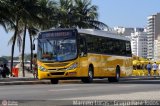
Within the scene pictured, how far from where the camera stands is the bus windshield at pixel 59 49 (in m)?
31.8

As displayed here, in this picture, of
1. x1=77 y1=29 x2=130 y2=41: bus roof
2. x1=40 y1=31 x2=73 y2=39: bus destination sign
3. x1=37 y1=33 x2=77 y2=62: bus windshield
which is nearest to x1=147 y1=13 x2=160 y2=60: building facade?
x1=77 y1=29 x2=130 y2=41: bus roof

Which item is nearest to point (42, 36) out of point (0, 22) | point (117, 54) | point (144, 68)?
point (117, 54)

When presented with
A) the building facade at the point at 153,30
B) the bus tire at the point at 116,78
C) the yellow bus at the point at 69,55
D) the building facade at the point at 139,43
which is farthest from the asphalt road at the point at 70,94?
the building facade at the point at 139,43

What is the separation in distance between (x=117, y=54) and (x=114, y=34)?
4.99 feet

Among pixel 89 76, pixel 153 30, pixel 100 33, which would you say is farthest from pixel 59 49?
pixel 153 30

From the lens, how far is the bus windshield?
3175 cm

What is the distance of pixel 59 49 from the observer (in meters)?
31.8

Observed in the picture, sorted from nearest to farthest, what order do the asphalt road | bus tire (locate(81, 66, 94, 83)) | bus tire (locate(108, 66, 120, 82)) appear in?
the asphalt road < bus tire (locate(81, 66, 94, 83)) < bus tire (locate(108, 66, 120, 82))

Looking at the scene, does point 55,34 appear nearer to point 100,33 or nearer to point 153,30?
point 100,33

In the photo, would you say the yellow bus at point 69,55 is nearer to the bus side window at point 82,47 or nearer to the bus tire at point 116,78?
the bus side window at point 82,47

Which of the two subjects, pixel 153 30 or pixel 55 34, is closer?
pixel 55 34

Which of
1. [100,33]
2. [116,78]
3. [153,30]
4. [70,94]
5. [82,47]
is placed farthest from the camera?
[153,30]

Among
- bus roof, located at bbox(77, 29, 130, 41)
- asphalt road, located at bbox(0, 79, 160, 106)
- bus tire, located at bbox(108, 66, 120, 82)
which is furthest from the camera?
bus tire, located at bbox(108, 66, 120, 82)

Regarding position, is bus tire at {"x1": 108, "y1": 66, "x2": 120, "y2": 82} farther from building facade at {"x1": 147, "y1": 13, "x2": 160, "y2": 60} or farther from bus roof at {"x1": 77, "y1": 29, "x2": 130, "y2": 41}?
building facade at {"x1": 147, "y1": 13, "x2": 160, "y2": 60}
